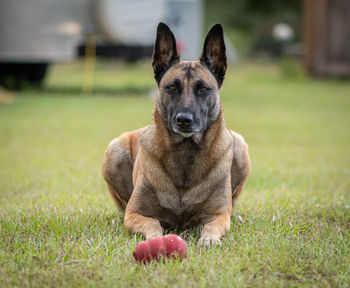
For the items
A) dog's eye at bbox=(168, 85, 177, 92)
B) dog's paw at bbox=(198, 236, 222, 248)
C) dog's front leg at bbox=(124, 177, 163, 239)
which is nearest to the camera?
dog's paw at bbox=(198, 236, 222, 248)

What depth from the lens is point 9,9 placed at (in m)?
13.6

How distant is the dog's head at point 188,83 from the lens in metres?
4.02

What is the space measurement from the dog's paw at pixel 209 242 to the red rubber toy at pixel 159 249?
1.05 ft

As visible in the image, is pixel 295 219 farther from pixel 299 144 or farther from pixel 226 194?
pixel 299 144

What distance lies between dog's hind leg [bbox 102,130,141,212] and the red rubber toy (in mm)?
1557

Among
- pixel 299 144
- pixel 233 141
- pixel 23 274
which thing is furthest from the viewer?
pixel 299 144

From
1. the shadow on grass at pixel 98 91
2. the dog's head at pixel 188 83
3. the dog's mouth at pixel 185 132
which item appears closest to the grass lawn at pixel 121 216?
the dog's mouth at pixel 185 132


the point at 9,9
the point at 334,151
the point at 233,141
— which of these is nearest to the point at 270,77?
the point at 9,9

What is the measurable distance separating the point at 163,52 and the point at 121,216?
1.53 m

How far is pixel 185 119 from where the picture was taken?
3936mm

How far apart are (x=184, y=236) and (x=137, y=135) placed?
128cm

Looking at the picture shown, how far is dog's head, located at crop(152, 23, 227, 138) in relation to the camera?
402 centimetres

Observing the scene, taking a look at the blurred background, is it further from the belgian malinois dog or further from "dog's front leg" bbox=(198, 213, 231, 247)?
"dog's front leg" bbox=(198, 213, 231, 247)

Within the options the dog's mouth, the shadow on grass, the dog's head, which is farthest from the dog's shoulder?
the shadow on grass
